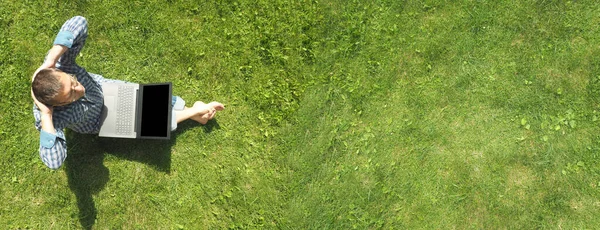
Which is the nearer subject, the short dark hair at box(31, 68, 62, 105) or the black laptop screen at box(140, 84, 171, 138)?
the short dark hair at box(31, 68, 62, 105)

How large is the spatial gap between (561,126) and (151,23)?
590 cm

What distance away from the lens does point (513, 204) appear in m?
6.45

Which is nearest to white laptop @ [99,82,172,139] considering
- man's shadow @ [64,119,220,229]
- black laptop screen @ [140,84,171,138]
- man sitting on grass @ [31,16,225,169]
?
black laptop screen @ [140,84,171,138]

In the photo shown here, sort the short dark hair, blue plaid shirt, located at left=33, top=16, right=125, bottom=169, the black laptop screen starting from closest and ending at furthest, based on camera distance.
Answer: the short dark hair < blue plaid shirt, located at left=33, top=16, right=125, bottom=169 < the black laptop screen

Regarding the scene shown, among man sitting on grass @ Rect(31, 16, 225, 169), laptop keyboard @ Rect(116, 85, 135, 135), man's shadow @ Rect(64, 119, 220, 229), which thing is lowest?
man's shadow @ Rect(64, 119, 220, 229)

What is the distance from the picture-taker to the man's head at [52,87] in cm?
449

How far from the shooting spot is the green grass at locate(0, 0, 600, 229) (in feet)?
21.0

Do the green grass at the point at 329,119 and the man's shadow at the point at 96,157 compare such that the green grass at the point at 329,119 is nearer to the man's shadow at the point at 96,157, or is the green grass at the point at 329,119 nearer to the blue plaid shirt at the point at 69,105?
the man's shadow at the point at 96,157

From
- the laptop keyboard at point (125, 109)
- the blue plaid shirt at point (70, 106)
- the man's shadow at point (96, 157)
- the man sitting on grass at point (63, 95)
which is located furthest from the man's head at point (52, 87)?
the man's shadow at point (96, 157)

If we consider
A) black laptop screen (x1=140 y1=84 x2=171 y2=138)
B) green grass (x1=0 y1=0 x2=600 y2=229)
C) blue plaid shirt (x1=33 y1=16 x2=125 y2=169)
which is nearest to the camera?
blue plaid shirt (x1=33 y1=16 x2=125 y2=169)

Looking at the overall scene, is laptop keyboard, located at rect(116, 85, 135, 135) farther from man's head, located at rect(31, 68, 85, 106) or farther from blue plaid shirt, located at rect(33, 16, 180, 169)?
man's head, located at rect(31, 68, 85, 106)

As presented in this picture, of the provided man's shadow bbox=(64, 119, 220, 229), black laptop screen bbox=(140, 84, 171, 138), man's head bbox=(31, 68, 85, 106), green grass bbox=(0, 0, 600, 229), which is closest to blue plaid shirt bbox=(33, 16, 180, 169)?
man's head bbox=(31, 68, 85, 106)

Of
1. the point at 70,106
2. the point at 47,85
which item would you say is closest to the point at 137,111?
the point at 70,106

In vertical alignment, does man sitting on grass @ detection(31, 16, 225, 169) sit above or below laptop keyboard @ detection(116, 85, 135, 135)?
above
